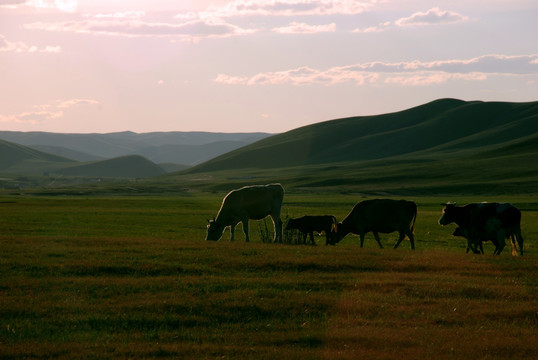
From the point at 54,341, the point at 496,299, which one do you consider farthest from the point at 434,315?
the point at 54,341

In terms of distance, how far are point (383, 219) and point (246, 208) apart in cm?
664

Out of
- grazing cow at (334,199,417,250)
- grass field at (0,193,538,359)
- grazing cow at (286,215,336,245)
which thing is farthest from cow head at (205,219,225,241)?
grazing cow at (334,199,417,250)

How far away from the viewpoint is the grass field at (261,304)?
1315 centimetres

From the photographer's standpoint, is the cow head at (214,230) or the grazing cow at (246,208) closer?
the grazing cow at (246,208)

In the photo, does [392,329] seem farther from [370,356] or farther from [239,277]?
[239,277]

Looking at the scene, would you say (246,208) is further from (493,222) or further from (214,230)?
(493,222)

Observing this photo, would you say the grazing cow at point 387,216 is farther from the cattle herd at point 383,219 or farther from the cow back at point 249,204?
the cow back at point 249,204

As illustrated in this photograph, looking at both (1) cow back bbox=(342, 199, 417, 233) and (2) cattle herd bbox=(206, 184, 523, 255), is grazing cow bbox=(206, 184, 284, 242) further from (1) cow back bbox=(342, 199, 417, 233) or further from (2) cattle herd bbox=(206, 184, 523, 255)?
(1) cow back bbox=(342, 199, 417, 233)

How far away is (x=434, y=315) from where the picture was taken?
15.8m

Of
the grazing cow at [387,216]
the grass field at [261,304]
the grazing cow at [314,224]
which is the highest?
the grazing cow at [387,216]

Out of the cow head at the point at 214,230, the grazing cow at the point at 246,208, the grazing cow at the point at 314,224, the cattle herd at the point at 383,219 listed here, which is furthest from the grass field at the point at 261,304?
the grazing cow at the point at 314,224

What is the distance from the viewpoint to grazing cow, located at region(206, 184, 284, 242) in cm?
3188

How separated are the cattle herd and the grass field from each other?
8.27 feet

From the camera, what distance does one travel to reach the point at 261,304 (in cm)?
1627
